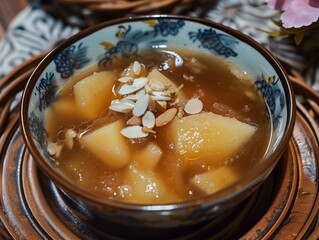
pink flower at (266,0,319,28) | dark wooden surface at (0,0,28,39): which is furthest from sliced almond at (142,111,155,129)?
dark wooden surface at (0,0,28,39)

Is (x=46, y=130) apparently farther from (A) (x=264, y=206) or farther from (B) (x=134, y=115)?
(A) (x=264, y=206)

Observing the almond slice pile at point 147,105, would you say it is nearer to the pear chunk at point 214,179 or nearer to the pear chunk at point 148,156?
the pear chunk at point 148,156

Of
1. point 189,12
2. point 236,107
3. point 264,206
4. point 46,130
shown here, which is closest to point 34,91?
point 46,130

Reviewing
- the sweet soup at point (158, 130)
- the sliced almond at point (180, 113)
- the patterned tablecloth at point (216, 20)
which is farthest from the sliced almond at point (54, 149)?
the patterned tablecloth at point (216, 20)

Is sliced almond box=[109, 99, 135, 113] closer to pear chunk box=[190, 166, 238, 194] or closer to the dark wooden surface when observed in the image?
pear chunk box=[190, 166, 238, 194]

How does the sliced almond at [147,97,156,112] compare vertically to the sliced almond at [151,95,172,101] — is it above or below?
below

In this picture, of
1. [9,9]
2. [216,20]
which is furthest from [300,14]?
[9,9]
